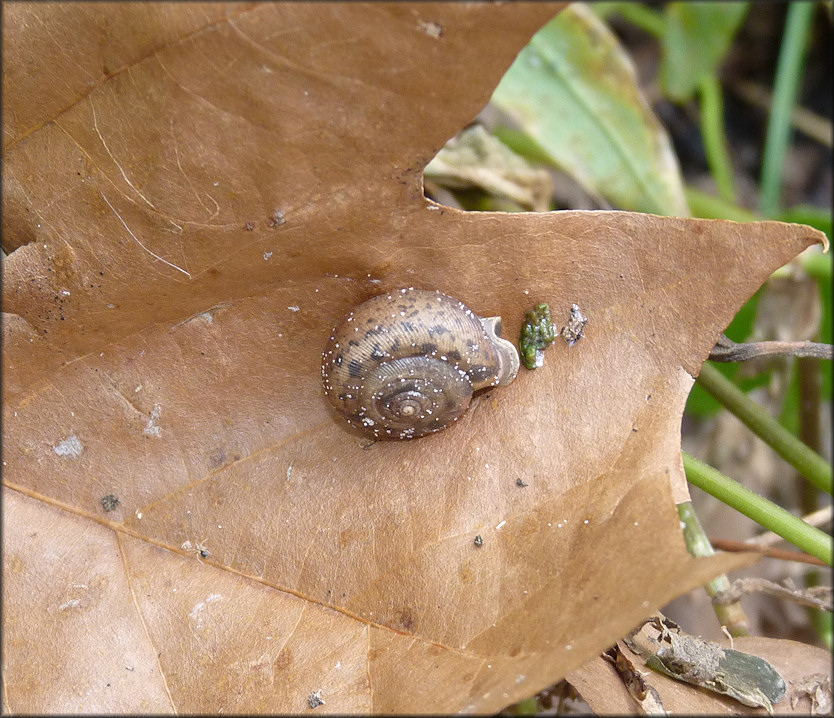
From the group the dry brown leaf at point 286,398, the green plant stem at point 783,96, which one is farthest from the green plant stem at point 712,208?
the dry brown leaf at point 286,398

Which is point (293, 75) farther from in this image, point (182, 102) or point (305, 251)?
point (305, 251)

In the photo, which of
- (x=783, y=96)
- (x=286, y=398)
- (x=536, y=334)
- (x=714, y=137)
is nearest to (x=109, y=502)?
(x=286, y=398)

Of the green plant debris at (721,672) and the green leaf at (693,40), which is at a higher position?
the green leaf at (693,40)

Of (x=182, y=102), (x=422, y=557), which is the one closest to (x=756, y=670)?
(x=422, y=557)

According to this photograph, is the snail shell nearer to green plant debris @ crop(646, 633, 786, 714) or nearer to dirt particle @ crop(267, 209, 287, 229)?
dirt particle @ crop(267, 209, 287, 229)

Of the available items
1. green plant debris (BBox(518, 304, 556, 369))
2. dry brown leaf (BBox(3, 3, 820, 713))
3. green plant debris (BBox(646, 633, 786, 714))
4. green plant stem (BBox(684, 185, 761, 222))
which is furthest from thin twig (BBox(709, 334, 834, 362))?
green plant stem (BBox(684, 185, 761, 222))

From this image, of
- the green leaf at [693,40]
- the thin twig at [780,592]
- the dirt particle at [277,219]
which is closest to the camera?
the dirt particle at [277,219]

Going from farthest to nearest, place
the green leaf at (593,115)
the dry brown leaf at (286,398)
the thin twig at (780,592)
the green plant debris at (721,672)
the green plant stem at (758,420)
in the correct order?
the green leaf at (593,115) < the green plant stem at (758,420) < the thin twig at (780,592) < the green plant debris at (721,672) < the dry brown leaf at (286,398)

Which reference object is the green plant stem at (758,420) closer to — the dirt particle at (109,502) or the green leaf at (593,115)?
the green leaf at (593,115)
